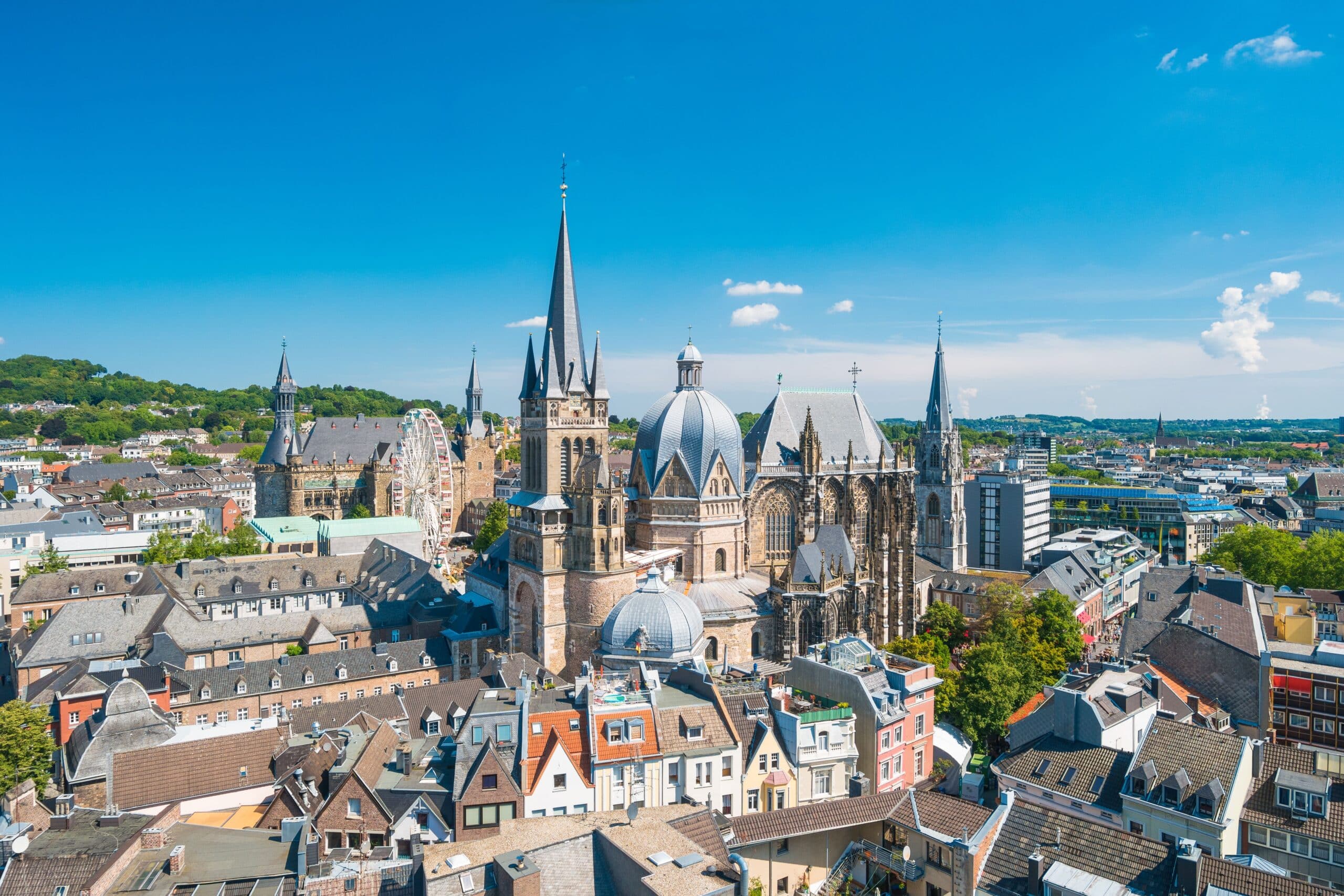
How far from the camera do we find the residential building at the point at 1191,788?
3350 centimetres

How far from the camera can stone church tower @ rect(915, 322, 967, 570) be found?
9756cm

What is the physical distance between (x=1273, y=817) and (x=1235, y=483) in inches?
7079

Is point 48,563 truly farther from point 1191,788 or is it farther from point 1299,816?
point 1299,816

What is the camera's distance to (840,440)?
236 feet

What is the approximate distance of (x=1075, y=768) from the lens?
3875cm

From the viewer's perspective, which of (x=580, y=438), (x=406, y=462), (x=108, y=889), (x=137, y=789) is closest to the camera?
(x=108, y=889)

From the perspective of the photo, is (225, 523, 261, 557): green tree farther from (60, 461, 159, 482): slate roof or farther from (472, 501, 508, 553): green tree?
(60, 461, 159, 482): slate roof

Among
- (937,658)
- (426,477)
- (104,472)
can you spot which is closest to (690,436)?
(937,658)

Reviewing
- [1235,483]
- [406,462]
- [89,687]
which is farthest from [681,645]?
[1235,483]

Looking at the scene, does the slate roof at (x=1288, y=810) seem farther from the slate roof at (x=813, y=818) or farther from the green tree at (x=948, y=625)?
the green tree at (x=948, y=625)

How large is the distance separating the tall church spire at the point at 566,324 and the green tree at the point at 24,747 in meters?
35.7

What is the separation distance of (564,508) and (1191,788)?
38.6 m

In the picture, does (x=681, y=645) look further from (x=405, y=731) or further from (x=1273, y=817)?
(x=1273, y=817)

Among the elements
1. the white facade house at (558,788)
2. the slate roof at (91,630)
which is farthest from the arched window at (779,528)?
the slate roof at (91,630)
